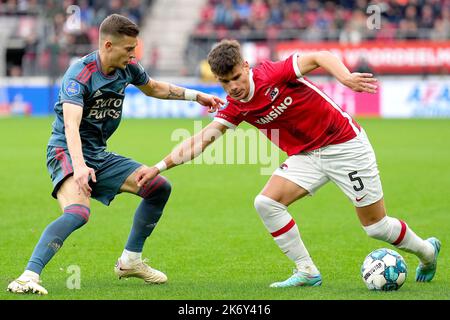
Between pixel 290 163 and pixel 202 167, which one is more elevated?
pixel 290 163

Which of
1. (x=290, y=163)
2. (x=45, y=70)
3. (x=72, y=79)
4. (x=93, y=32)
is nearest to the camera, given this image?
(x=72, y=79)

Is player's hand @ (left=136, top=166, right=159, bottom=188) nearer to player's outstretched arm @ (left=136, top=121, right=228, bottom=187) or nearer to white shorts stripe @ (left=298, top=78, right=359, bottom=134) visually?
player's outstretched arm @ (left=136, top=121, right=228, bottom=187)

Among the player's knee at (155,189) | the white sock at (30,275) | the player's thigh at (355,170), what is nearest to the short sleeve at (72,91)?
the player's knee at (155,189)

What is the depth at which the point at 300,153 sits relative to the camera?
24.4 feet

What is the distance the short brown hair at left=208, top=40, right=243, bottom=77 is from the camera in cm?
688

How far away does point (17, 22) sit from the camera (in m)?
36.4

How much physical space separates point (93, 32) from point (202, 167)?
721 inches

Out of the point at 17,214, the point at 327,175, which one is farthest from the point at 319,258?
the point at 17,214

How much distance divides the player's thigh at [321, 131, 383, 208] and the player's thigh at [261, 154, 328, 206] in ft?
0.34

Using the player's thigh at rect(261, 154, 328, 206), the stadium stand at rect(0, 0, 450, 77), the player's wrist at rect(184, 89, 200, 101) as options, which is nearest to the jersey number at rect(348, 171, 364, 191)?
the player's thigh at rect(261, 154, 328, 206)

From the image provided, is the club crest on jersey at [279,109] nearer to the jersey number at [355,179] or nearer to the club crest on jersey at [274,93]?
the club crest on jersey at [274,93]

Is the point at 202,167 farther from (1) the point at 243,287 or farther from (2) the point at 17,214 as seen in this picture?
(1) the point at 243,287

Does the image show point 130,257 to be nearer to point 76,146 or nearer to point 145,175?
point 145,175

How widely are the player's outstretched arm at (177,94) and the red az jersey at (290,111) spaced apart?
531 mm
